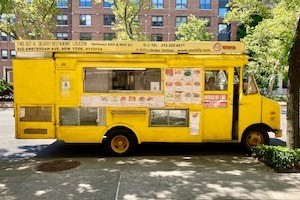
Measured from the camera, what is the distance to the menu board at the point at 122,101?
33.1 ft

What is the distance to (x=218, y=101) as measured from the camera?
33.3 feet

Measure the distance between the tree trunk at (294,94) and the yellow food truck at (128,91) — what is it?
1478 millimetres

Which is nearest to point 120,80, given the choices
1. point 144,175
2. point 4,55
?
point 144,175

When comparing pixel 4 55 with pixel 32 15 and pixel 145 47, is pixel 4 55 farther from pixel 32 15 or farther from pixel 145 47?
pixel 145 47

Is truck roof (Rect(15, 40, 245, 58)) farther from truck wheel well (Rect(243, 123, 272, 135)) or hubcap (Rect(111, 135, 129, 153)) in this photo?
hubcap (Rect(111, 135, 129, 153))

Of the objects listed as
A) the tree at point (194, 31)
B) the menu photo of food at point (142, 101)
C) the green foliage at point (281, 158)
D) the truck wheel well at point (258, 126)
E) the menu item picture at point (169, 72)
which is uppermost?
the tree at point (194, 31)

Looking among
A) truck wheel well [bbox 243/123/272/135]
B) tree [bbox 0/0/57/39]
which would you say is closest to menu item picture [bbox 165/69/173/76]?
truck wheel well [bbox 243/123/272/135]

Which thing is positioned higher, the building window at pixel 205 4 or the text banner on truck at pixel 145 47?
the building window at pixel 205 4

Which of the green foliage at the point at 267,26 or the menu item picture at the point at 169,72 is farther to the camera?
the green foliage at the point at 267,26

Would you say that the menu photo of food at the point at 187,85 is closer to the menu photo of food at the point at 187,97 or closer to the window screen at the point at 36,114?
the menu photo of food at the point at 187,97

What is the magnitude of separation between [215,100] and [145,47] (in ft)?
8.56

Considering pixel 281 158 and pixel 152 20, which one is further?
pixel 152 20

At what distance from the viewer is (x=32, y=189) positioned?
23.3ft

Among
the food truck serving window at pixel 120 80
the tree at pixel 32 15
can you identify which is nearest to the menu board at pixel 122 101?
the food truck serving window at pixel 120 80
